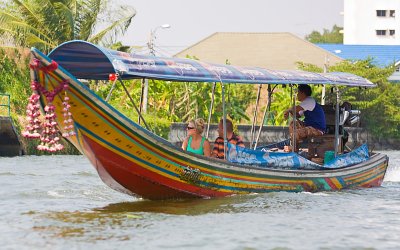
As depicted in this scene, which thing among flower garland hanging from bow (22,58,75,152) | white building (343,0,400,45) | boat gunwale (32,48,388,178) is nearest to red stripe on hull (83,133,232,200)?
boat gunwale (32,48,388,178)

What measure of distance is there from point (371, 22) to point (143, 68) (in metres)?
72.3

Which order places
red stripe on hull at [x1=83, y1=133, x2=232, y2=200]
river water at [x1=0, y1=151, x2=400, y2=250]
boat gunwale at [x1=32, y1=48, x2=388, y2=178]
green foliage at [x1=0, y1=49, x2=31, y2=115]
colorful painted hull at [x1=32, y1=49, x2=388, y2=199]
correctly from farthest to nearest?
green foliage at [x1=0, y1=49, x2=31, y2=115] → red stripe on hull at [x1=83, y1=133, x2=232, y2=200] → colorful painted hull at [x1=32, y1=49, x2=388, y2=199] → boat gunwale at [x1=32, y1=48, x2=388, y2=178] → river water at [x1=0, y1=151, x2=400, y2=250]

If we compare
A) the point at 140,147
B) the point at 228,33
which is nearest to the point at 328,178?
the point at 140,147

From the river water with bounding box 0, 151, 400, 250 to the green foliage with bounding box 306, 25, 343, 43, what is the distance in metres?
95.0

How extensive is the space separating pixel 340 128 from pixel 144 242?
7.21 meters

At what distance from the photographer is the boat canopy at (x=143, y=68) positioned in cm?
1213

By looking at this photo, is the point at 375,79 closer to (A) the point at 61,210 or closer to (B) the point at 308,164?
(B) the point at 308,164

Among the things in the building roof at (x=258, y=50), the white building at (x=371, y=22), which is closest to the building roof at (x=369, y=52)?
the building roof at (x=258, y=50)

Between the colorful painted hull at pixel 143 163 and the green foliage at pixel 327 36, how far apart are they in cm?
9624

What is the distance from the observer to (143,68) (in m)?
12.3

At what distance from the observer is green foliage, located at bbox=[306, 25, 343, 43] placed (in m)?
111

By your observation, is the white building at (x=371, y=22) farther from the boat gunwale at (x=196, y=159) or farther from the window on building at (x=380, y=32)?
the boat gunwale at (x=196, y=159)

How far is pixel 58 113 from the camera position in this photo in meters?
12.3

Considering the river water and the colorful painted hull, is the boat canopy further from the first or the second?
the river water
